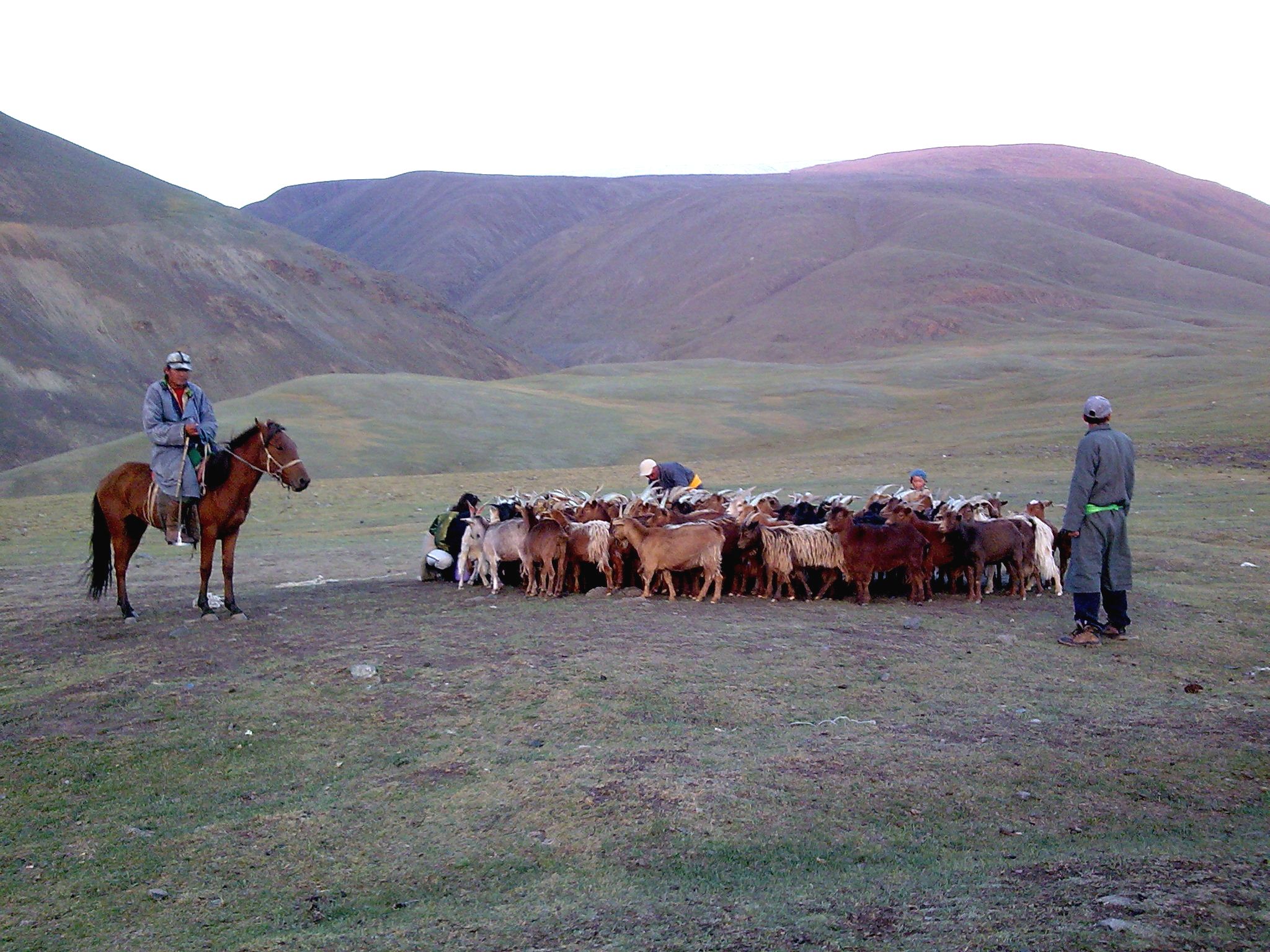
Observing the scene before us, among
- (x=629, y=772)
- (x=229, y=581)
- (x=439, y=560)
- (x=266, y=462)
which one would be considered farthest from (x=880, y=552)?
(x=229, y=581)

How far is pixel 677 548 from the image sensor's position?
10.8 m

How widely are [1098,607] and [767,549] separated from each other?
128 inches

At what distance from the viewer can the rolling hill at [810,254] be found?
310 ft

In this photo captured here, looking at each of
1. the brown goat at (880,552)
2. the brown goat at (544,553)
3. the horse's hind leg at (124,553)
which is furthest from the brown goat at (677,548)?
the horse's hind leg at (124,553)

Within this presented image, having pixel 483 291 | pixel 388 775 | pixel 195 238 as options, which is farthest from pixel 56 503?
pixel 483 291

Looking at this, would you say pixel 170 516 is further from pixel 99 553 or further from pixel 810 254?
pixel 810 254

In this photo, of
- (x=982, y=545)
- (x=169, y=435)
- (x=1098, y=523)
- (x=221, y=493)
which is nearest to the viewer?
(x=1098, y=523)

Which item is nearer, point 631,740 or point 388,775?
point 388,775

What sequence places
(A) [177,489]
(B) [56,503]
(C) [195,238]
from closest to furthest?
(A) [177,489], (B) [56,503], (C) [195,238]

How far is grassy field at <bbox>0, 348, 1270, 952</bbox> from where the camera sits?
4.42m

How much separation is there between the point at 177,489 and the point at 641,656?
4442 mm

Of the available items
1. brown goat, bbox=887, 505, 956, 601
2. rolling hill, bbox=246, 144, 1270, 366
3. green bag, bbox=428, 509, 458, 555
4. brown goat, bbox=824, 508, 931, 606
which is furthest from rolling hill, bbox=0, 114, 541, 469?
brown goat, bbox=887, 505, 956, 601

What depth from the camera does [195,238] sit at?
274 feet

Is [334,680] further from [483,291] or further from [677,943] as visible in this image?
[483,291]
